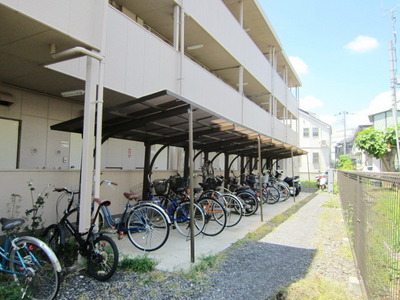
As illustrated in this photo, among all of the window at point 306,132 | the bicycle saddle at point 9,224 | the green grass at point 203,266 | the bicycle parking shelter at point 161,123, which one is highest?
the window at point 306,132

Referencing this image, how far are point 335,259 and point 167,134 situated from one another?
4.30 metres

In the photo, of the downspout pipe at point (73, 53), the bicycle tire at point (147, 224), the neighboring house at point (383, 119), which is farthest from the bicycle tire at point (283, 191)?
the neighboring house at point (383, 119)

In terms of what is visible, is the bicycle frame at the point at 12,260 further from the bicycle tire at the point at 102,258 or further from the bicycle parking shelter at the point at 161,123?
the bicycle parking shelter at the point at 161,123

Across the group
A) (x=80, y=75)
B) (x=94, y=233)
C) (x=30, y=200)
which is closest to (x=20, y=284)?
(x=94, y=233)

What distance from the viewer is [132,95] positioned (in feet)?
18.8

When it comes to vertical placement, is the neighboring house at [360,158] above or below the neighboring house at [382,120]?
below

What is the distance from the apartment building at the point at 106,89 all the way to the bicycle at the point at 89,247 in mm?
641

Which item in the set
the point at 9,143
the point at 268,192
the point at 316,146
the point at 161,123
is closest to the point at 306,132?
the point at 316,146

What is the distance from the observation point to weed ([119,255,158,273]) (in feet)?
13.0

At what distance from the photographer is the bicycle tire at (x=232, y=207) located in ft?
23.3

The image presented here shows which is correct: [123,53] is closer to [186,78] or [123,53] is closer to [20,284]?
[186,78]

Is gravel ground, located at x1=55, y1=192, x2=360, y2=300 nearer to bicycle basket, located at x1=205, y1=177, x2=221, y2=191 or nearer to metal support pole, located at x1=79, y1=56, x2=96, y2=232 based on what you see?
metal support pole, located at x1=79, y1=56, x2=96, y2=232

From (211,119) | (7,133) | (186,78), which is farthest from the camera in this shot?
(186,78)

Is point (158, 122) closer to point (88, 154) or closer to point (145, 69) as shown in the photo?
point (145, 69)
